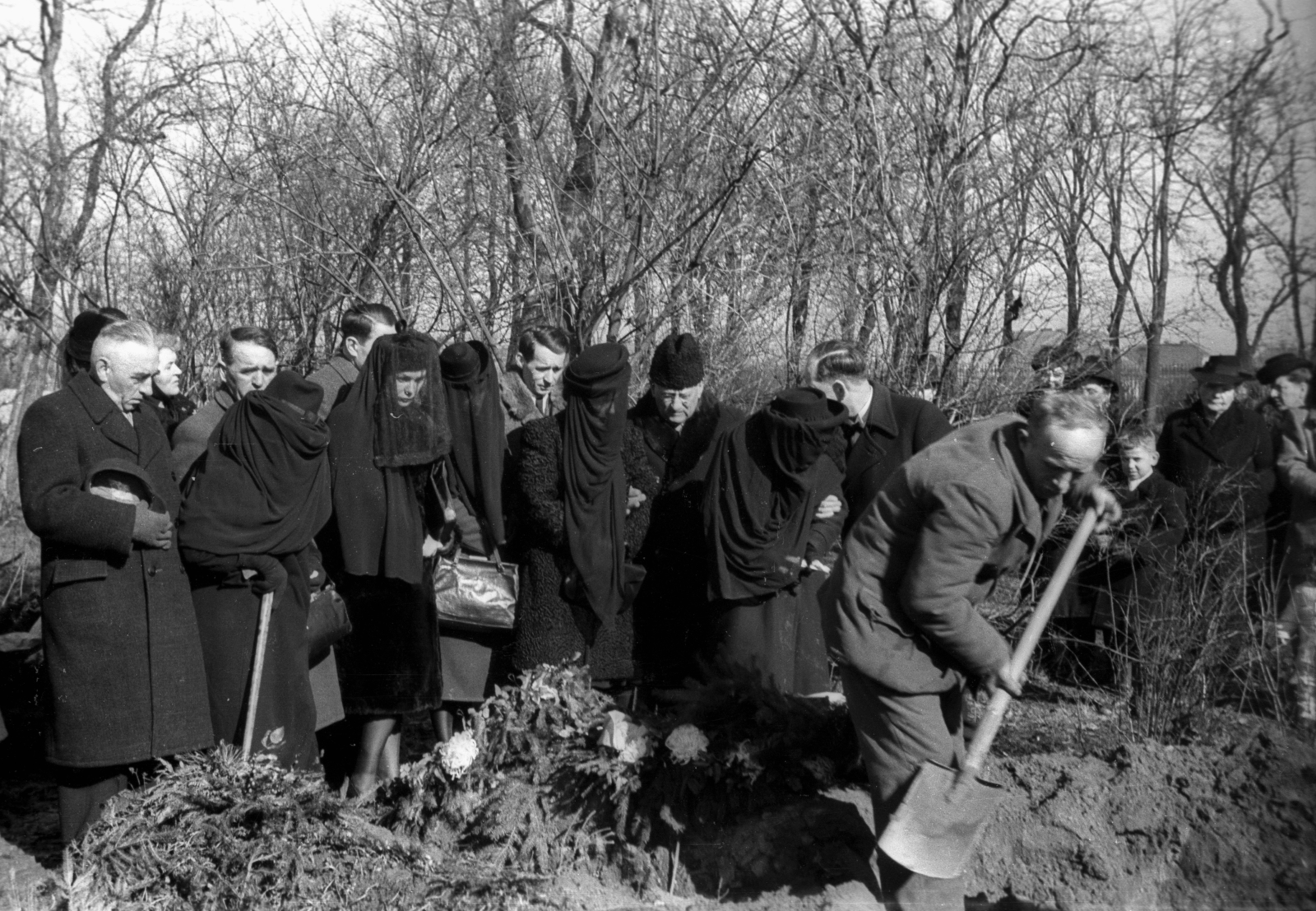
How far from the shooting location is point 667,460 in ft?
17.3

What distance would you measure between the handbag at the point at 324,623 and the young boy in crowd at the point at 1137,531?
2.85m

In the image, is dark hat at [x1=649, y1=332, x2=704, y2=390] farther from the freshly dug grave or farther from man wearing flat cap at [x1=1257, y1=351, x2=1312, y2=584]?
man wearing flat cap at [x1=1257, y1=351, x2=1312, y2=584]

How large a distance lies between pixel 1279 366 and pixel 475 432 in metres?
3.22

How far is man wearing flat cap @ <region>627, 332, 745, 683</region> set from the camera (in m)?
5.07

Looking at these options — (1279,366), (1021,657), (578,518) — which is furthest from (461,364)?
(1279,366)

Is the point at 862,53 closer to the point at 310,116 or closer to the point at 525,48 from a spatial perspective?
the point at 525,48

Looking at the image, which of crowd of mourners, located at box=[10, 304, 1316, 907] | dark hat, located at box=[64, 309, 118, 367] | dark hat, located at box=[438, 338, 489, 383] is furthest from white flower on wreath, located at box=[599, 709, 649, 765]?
dark hat, located at box=[64, 309, 118, 367]

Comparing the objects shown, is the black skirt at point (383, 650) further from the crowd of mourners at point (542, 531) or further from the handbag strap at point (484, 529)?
the handbag strap at point (484, 529)

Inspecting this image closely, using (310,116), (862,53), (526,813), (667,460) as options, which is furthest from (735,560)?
(310,116)

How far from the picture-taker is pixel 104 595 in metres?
4.06

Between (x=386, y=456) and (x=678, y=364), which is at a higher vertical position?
(x=678, y=364)

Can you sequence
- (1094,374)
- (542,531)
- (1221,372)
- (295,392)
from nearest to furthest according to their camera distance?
(295,392) → (542,531) → (1221,372) → (1094,374)

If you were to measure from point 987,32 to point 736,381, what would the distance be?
97.7 inches

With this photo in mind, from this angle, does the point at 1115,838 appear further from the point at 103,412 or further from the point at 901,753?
the point at 103,412
